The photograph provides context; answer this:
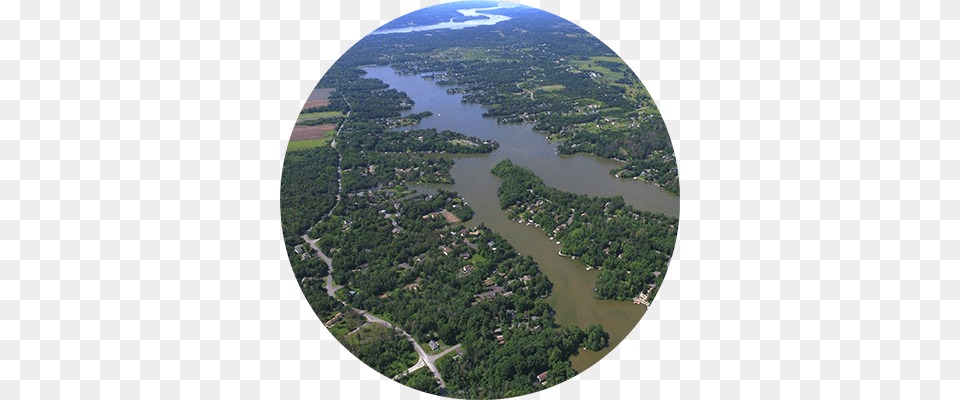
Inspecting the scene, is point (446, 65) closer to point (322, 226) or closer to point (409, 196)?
point (409, 196)

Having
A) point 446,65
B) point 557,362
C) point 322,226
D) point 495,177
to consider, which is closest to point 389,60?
point 446,65

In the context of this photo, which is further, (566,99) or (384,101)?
(566,99)

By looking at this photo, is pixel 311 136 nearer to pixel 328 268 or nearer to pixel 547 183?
pixel 328 268

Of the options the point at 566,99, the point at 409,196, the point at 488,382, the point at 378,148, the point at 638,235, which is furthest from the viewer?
the point at 566,99

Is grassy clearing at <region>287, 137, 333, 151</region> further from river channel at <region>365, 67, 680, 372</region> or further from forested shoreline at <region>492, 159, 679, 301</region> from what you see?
forested shoreline at <region>492, 159, 679, 301</region>

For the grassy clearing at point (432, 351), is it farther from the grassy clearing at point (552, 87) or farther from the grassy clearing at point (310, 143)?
the grassy clearing at point (552, 87)

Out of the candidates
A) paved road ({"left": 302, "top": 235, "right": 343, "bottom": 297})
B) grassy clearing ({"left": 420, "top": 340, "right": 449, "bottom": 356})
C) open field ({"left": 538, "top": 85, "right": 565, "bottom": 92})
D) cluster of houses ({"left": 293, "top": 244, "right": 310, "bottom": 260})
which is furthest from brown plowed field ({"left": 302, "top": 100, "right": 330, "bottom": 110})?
open field ({"left": 538, "top": 85, "right": 565, "bottom": 92})

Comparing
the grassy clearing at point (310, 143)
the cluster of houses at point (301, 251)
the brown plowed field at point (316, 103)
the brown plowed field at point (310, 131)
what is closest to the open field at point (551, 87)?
the brown plowed field at point (310, 131)
